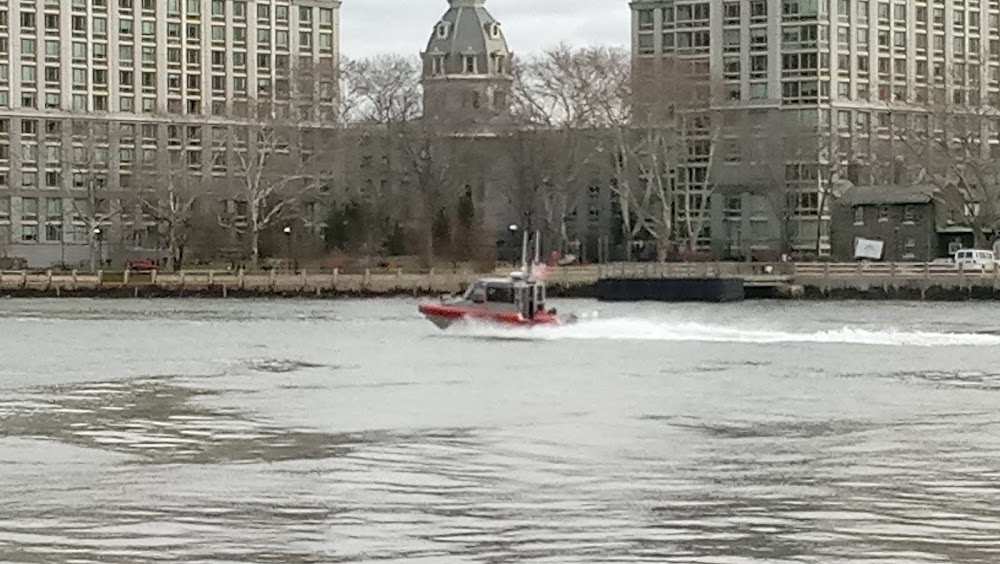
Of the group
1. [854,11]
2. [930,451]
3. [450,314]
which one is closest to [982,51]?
[854,11]

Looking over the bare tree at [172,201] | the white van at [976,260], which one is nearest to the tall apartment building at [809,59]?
the bare tree at [172,201]

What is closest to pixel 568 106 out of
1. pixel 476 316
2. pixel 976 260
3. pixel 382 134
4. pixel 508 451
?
pixel 382 134

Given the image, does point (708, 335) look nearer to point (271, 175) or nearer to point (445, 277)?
point (445, 277)

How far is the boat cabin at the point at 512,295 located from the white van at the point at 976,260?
159ft

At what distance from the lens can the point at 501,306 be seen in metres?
78.8

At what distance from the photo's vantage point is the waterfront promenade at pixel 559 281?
403ft

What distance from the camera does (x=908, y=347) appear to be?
238ft

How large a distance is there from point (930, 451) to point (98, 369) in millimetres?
30587

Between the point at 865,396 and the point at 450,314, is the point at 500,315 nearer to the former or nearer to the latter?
the point at 450,314

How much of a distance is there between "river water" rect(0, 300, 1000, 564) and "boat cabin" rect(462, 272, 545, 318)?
148 centimetres

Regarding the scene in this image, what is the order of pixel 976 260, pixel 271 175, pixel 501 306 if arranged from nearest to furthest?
pixel 501 306 < pixel 976 260 < pixel 271 175

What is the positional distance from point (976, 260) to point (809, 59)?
66.1 metres

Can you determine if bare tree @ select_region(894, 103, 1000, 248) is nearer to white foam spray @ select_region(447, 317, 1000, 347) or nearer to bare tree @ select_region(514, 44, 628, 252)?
bare tree @ select_region(514, 44, 628, 252)

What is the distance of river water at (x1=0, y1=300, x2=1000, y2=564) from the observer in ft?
97.6
